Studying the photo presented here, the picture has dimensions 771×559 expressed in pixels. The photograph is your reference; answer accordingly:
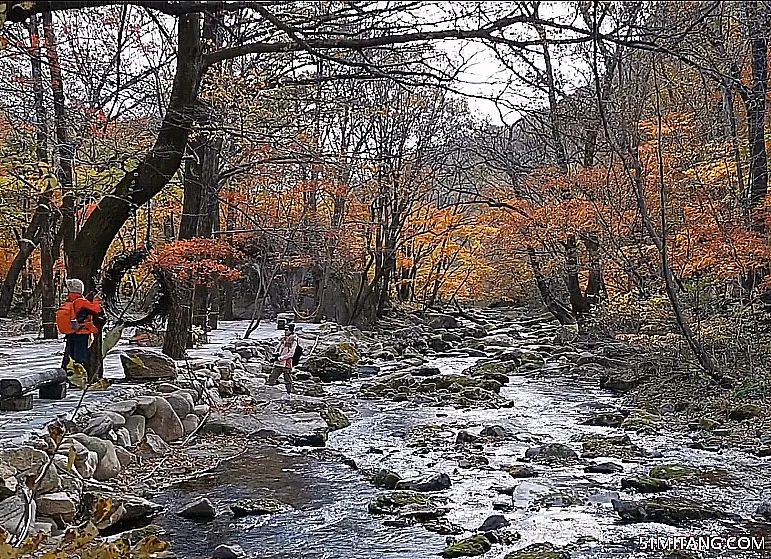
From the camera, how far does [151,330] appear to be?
1736cm

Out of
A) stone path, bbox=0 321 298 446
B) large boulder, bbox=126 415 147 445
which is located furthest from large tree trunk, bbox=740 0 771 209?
large boulder, bbox=126 415 147 445

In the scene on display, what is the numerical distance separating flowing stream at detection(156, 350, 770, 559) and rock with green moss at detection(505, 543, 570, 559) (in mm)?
148

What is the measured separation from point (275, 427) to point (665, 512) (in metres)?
6.35

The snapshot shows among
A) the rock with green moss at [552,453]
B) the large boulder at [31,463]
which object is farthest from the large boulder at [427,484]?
the large boulder at [31,463]

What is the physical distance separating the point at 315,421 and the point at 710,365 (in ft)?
22.1

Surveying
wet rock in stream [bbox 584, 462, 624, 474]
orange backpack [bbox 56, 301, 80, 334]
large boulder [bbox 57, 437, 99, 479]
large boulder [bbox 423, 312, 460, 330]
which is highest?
orange backpack [bbox 56, 301, 80, 334]

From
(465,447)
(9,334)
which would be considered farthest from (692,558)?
(9,334)

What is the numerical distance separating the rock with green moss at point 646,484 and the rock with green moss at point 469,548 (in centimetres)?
266

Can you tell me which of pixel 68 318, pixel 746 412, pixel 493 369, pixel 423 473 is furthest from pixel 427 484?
pixel 493 369

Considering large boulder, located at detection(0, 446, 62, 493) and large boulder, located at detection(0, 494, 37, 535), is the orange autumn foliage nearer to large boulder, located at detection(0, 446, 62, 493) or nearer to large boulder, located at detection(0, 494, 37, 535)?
large boulder, located at detection(0, 446, 62, 493)

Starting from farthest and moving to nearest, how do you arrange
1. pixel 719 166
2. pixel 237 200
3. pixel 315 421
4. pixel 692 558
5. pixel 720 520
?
pixel 237 200, pixel 719 166, pixel 315 421, pixel 720 520, pixel 692 558

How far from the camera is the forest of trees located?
6680 mm

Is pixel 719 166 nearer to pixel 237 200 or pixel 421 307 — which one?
pixel 237 200

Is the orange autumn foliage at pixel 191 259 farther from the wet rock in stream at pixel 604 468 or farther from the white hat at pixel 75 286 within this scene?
the wet rock in stream at pixel 604 468
